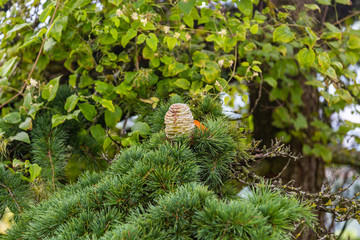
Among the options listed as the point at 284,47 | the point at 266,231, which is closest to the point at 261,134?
the point at 284,47

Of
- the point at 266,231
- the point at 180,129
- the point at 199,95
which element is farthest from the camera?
the point at 199,95

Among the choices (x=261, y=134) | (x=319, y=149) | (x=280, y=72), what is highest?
(x=280, y=72)

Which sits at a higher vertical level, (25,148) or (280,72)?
(25,148)

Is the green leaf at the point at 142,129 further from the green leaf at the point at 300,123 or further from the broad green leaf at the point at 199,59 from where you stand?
the green leaf at the point at 300,123

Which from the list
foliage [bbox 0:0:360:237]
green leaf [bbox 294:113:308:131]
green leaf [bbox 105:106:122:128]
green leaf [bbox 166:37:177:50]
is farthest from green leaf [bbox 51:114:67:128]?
green leaf [bbox 294:113:308:131]

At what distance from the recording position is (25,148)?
108 cm

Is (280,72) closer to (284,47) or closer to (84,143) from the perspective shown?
(284,47)

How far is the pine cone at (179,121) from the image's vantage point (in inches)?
28.6

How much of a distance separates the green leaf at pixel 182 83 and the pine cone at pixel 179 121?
265 mm

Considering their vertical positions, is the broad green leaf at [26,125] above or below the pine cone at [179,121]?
above

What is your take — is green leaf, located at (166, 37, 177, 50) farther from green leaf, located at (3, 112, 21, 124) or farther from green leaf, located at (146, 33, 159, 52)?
green leaf, located at (3, 112, 21, 124)

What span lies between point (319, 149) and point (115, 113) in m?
1.05

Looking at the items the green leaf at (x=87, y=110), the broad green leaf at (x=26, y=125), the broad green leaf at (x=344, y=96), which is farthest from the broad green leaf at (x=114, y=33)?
the broad green leaf at (x=344, y=96)

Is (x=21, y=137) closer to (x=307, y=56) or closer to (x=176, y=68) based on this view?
(x=176, y=68)
